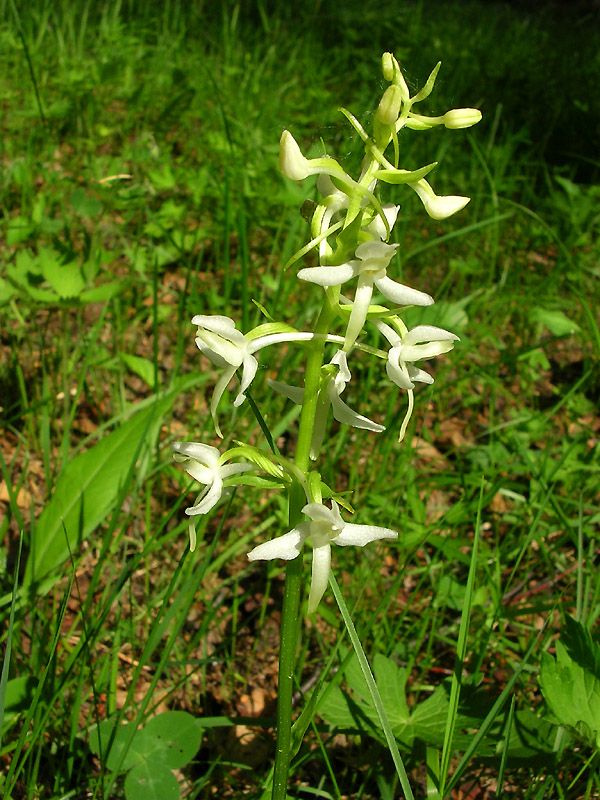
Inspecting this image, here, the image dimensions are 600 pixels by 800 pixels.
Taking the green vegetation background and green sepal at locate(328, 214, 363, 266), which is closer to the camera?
green sepal at locate(328, 214, 363, 266)

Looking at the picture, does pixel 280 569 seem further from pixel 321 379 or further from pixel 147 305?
pixel 147 305

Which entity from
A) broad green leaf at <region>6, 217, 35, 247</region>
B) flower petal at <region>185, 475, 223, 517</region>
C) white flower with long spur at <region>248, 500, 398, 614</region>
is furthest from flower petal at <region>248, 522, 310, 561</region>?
broad green leaf at <region>6, 217, 35, 247</region>

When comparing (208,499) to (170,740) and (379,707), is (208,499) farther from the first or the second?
(170,740)

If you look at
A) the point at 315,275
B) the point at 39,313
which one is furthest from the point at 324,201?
the point at 39,313

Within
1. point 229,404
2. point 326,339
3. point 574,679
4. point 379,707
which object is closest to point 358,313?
point 326,339

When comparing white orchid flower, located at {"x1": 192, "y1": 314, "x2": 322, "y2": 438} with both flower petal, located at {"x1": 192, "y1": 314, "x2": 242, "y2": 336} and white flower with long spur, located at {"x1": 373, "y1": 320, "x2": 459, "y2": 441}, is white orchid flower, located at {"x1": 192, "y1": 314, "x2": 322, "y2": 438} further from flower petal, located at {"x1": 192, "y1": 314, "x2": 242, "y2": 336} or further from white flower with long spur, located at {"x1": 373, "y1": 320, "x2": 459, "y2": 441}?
white flower with long spur, located at {"x1": 373, "y1": 320, "x2": 459, "y2": 441}

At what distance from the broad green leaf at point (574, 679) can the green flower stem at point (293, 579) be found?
20.0 inches

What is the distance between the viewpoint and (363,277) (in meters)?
1.09

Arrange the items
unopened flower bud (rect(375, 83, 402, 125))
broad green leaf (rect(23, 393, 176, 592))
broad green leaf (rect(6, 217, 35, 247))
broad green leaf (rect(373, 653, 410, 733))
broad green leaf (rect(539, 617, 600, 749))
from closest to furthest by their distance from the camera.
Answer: unopened flower bud (rect(375, 83, 402, 125))
broad green leaf (rect(539, 617, 600, 749))
broad green leaf (rect(373, 653, 410, 733))
broad green leaf (rect(23, 393, 176, 592))
broad green leaf (rect(6, 217, 35, 247))

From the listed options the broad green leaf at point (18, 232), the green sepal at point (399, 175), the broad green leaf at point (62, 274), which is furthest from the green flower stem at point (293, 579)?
the broad green leaf at point (18, 232)

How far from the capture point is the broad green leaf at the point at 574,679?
1.29 m

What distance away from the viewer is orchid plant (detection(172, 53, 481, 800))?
1046mm

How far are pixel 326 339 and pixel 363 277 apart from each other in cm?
12

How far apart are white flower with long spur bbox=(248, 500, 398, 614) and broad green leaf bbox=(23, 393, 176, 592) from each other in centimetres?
65
